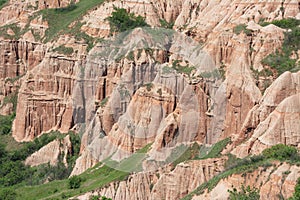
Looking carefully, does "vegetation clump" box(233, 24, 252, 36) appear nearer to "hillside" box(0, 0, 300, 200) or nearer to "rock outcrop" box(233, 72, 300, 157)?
"hillside" box(0, 0, 300, 200)

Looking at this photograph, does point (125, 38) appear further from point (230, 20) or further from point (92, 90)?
point (230, 20)

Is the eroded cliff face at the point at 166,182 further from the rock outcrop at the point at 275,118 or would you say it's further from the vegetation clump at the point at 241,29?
the vegetation clump at the point at 241,29

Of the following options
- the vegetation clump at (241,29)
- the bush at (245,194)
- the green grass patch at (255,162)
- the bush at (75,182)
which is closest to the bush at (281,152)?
the green grass patch at (255,162)

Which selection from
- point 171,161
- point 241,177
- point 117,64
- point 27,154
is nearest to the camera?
point 241,177

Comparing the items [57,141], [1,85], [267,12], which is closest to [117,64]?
[57,141]

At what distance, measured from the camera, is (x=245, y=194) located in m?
39.6

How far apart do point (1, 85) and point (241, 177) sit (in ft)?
163

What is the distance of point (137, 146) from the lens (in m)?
56.9

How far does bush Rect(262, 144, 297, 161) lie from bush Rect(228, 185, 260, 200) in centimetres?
266

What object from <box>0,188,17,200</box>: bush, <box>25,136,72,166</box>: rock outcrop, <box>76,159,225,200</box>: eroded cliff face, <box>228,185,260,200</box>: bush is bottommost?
<box>0,188,17,200</box>: bush

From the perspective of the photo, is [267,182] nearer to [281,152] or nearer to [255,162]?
[255,162]

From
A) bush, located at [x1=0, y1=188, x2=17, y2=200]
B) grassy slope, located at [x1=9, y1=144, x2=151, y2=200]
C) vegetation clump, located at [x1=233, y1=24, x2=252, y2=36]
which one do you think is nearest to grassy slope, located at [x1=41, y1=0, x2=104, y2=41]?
bush, located at [x1=0, y1=188, x2=17, y2=200]

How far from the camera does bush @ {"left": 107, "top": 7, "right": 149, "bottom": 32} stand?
7250cm

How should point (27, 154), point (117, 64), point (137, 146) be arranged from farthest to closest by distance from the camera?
point (27, 154), point (117, 64), point (137, 146)
